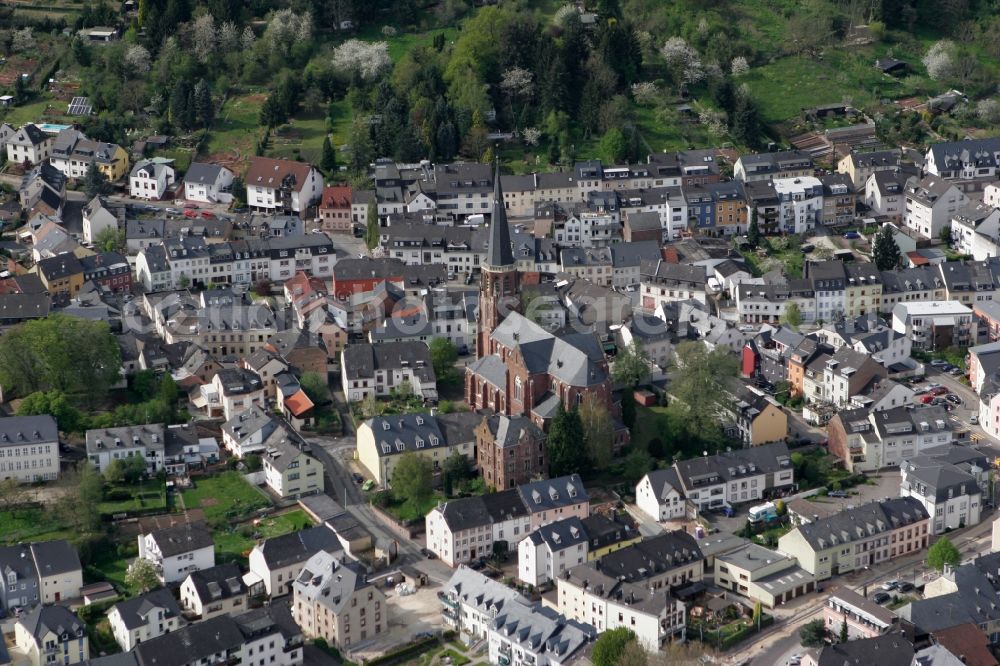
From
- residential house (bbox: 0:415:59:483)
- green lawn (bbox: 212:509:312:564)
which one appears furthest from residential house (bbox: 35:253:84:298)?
green lawn (bbox: 212:509:312:564)

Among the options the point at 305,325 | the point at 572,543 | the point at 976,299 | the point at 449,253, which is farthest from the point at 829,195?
the point at 572,543

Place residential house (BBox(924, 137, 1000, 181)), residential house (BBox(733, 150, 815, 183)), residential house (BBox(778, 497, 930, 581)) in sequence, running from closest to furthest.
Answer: residential house (BBox(778, 497, 930, 581)) < residential house (BBox(733, 150, 815, 183)) < residential house (BBox(924, 137, 1000, 181))

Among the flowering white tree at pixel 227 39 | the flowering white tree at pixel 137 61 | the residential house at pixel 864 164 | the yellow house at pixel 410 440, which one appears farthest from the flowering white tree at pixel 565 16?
the yellow house at pixel 410 440

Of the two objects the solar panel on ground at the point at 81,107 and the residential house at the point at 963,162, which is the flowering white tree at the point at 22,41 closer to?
the solar panel on ground at the point at 81,107

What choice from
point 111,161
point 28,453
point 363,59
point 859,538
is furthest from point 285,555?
point 363,59

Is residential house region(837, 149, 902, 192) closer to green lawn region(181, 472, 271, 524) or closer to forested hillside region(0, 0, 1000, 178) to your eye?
forested hillside region(0, 0, 1000, 178)

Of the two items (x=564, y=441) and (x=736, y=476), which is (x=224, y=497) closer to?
(x=564, y=441)
